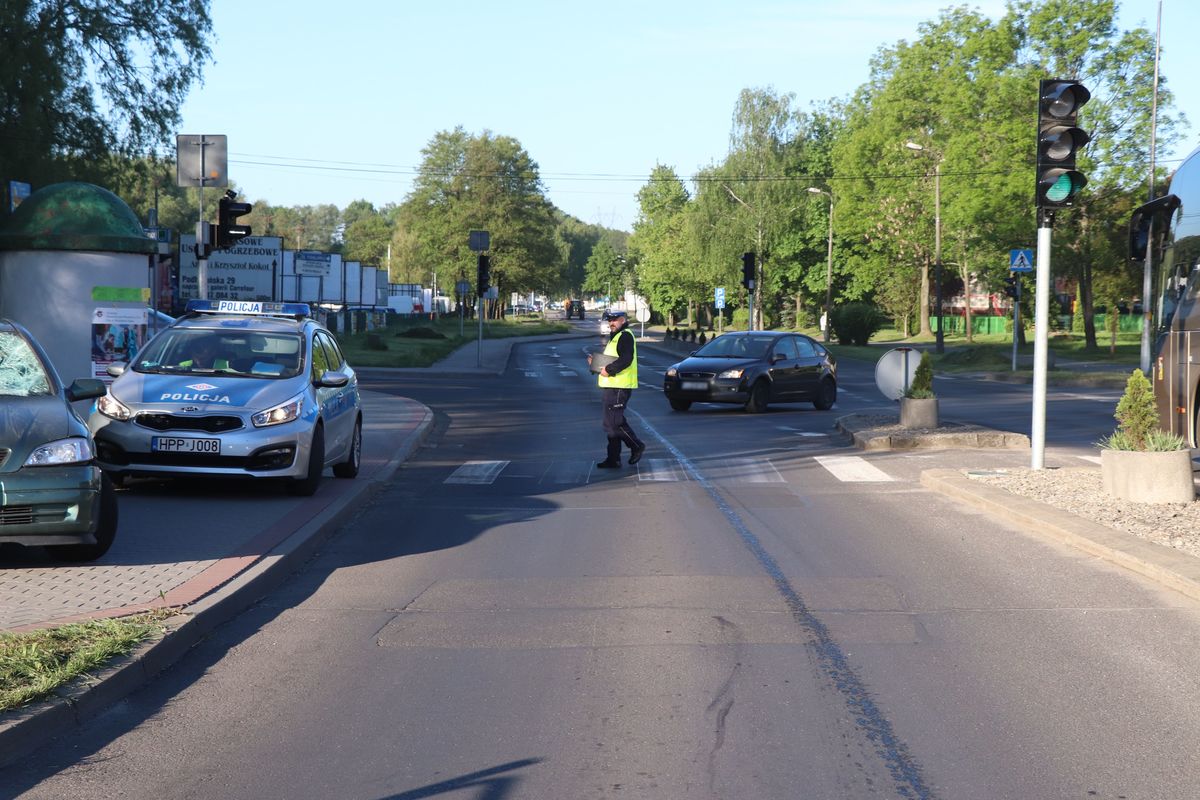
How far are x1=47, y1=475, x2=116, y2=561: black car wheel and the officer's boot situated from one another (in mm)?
7614

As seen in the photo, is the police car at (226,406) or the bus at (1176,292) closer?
the police car at (226,406)

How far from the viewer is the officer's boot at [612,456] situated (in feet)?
51.4

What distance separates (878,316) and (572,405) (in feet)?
147

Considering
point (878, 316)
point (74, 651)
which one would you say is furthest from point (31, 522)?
point (878, 316)

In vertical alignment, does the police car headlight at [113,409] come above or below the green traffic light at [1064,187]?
below

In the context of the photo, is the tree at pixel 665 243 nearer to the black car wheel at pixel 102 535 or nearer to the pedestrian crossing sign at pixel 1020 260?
the pedestrian crossing sign at pixel 1020 260

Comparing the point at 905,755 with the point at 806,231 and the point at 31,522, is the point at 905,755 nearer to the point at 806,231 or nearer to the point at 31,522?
the point at 31,522

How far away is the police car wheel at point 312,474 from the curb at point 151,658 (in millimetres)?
1530

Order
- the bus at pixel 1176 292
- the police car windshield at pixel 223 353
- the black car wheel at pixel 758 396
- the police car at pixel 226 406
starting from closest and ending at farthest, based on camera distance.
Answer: the police car at pixel 226 406 → the police car windshield at pixel 223 353 → the bus at pixel 1176 292 → the black car wheel at pixel 758 396

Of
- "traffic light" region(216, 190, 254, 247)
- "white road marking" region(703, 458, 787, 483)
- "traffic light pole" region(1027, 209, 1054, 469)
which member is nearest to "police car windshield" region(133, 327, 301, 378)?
"white road marking" region(703, 458, 787, 483)

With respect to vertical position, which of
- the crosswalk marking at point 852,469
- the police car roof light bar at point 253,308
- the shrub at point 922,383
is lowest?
the crosswalk marking at point 852,469

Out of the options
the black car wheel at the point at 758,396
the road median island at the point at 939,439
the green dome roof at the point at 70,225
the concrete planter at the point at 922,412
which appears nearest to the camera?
the green dome roof at the point at 70,225

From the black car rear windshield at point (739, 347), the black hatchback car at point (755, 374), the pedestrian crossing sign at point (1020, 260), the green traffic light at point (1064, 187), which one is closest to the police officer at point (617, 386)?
the green traffic light at point (1064, 187)

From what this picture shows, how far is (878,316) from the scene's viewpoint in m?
69.8
